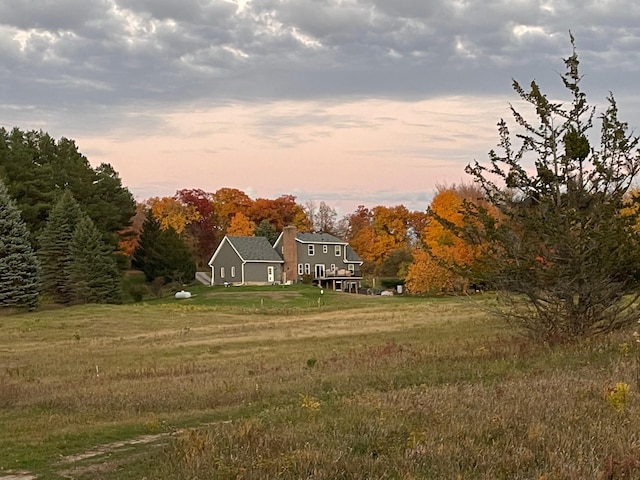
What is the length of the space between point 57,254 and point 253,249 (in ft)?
90.6

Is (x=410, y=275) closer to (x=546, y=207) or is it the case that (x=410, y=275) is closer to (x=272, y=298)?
(x=272, y=298)

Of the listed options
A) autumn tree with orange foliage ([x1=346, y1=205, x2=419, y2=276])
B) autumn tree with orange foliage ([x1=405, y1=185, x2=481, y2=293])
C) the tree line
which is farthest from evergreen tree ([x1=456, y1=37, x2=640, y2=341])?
autumn tree with orange foliage ([x1=346, y1=205, x2=419, y2=276])

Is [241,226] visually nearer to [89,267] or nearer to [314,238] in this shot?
[314,238]

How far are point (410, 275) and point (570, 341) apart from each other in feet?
168

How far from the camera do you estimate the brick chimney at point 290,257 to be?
85188mm

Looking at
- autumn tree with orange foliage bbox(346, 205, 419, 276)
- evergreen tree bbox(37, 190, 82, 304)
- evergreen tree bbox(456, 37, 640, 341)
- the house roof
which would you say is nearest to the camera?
evergreen tree bbox(456, 37, 640, 341)

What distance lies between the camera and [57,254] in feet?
194

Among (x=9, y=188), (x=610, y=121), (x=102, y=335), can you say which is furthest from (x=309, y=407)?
(x=9, y=188)

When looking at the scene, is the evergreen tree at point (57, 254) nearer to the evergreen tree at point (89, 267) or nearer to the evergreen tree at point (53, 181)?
the evergreen tree at point (89, 267)

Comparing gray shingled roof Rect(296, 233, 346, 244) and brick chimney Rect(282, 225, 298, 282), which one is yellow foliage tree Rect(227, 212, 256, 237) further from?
brick chimney Rect(282, 225, 298, 282)

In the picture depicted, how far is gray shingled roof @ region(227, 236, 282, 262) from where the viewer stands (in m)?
82.2

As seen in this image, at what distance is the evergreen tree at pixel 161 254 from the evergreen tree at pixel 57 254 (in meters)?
18.4

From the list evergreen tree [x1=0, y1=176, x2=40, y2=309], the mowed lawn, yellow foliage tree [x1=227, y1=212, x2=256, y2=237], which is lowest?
the mowed lawn

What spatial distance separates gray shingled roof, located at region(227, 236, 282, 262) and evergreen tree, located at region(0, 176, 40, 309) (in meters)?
30.3
